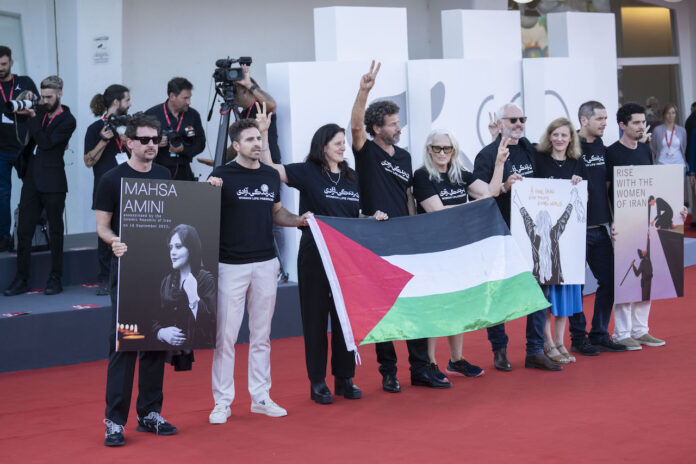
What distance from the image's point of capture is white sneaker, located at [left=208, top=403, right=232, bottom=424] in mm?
5004

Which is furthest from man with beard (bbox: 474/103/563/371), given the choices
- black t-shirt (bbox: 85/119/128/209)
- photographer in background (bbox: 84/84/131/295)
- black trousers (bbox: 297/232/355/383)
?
black t-shirt (bbox: 85/119/128/209)

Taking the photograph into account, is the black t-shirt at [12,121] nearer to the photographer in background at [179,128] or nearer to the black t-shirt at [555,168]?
the photographer in background at [179,128]

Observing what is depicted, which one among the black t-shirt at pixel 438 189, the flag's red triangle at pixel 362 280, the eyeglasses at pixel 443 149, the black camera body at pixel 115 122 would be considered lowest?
the flag's red triangle at pixel 362 280

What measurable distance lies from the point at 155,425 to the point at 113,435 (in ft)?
0.86

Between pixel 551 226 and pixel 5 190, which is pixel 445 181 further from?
pixel 5 190

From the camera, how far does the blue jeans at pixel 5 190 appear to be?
27.0ft

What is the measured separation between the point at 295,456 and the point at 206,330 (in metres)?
0.86

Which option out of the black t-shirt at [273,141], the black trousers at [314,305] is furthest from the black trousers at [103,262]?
the black trousers at [314,305]

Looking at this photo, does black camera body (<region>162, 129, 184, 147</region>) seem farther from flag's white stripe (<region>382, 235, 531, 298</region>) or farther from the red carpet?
flag's white stripe (<region>382, 235, 531, 298</region>)

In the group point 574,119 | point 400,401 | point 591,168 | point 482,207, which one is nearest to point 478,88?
point 574,119

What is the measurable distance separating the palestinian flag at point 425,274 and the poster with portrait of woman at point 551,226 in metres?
0.28

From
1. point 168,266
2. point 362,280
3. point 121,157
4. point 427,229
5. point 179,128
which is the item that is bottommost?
point 362,280

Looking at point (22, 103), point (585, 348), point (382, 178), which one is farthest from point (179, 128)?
point (585, 348)

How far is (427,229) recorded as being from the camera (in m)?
5.70
